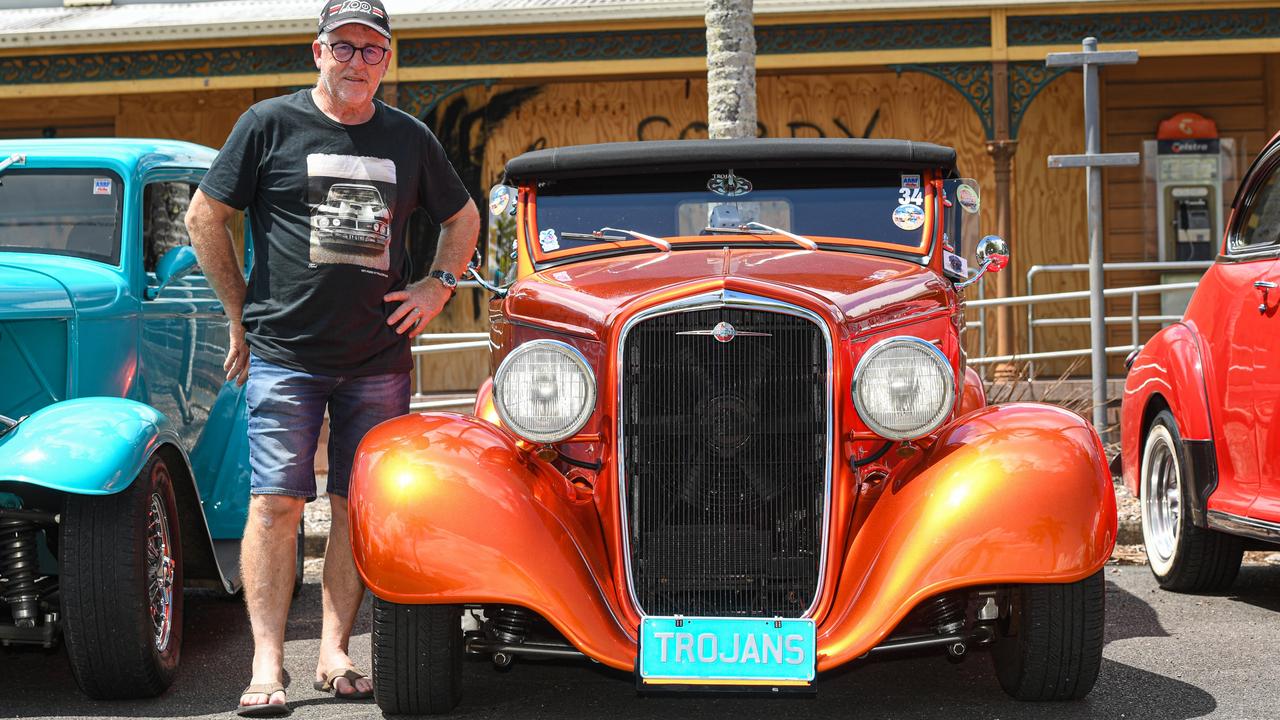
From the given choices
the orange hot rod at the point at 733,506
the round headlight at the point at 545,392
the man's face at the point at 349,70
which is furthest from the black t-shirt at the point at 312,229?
the round headlight at the point at 545,392

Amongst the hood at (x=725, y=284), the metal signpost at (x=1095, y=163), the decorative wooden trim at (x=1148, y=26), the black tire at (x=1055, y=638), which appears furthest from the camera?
the decorative wooden trim at (x=1148, y=26)

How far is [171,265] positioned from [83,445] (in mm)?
1088

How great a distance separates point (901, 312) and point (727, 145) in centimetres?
110

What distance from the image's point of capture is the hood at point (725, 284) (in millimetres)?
4227

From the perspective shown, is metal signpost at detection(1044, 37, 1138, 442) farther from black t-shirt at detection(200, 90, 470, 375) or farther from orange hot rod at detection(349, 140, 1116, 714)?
black t-shirt at detection(200, 90, 470, 375)

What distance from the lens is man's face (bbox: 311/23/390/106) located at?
15.0ft

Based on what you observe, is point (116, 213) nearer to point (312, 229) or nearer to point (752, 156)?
point (312, 229)

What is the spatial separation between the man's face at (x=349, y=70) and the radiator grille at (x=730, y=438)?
120 centimetres

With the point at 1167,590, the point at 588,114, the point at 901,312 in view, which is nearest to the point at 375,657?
the point at 901,312

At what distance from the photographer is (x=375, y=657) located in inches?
163

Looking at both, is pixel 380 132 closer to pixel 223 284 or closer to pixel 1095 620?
pixel 223 284

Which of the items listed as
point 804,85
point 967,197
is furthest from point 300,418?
point 804,85

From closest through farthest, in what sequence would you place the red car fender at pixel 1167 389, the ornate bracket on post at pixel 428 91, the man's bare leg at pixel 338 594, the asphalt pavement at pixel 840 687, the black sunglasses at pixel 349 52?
the asphalt pavement at pixel 840 687 → the black sunglasses at pixel 349 52 → the man's bare leg at pixel 338 594 → the red car fender at pixel 1167 389 → the ornate bracket on post at pixel 428 91

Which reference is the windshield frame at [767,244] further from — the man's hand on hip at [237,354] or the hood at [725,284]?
the man's hand on hip at [237,354]
